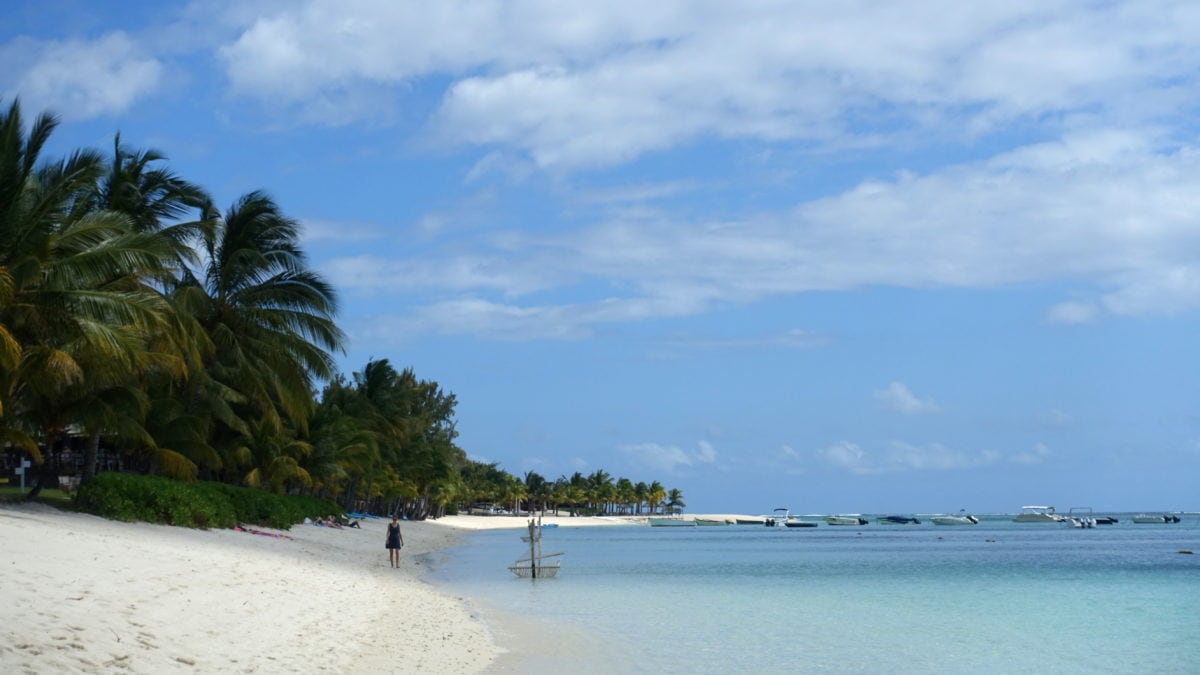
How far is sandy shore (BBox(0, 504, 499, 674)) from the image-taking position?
29.6ft

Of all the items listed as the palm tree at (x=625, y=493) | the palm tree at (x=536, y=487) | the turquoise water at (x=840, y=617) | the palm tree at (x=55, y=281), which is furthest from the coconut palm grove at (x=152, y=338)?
the palm tree at (x=625, y=493)

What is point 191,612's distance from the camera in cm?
1170

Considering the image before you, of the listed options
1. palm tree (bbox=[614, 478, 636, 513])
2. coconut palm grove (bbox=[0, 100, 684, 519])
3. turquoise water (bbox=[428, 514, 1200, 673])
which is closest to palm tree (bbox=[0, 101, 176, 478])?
coconut palm grove (bbox=[0, 100, 684, 519])

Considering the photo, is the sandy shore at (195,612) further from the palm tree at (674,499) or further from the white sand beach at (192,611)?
the palm tree at (674,499)

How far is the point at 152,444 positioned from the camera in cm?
2497

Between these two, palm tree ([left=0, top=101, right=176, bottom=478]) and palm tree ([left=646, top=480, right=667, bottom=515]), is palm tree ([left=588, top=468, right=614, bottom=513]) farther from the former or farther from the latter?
palm tree ([left=0, top=101, right=176, bottom=478])

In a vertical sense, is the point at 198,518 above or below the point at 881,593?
above

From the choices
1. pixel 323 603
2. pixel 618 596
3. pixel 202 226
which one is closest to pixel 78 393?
pixel 202 226

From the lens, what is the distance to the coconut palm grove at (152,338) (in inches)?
724

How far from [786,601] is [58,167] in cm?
1888

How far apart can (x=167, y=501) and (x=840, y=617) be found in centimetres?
1465

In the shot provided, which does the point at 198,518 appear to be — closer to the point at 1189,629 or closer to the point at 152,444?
the point at 152,444

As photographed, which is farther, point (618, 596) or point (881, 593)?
point (881, 593)

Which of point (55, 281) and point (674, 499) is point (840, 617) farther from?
point (674, 499)
